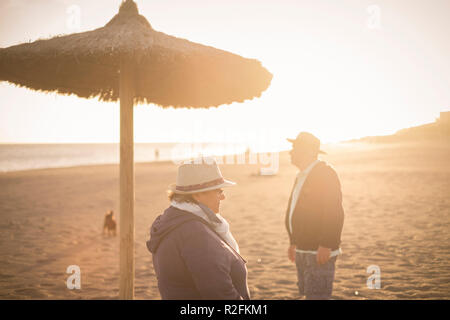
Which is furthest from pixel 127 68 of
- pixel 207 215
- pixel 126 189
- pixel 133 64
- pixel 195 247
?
pixel 195 247

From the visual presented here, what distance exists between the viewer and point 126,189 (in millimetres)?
3467

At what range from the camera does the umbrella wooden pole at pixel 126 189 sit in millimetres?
3428

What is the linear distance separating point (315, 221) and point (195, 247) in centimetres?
173

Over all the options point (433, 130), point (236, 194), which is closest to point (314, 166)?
point (236, 194)

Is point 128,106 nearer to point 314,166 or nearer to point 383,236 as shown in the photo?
point 314,166

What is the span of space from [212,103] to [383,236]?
18.8 ft

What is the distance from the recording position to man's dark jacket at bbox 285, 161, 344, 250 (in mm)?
3074

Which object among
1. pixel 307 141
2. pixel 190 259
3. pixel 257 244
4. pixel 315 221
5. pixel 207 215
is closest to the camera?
pixel 190 259

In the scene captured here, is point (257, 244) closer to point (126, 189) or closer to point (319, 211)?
point (319, 211)

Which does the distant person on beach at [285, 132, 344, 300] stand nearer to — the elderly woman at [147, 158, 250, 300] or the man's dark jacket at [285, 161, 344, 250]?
the man's dark jacket at [285, 161, 344, 250]

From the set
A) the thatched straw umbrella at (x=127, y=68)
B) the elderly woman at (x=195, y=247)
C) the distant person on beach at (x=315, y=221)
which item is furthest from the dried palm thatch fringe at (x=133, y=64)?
the elderly woman at (x=195, y=247)

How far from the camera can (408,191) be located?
14.3m

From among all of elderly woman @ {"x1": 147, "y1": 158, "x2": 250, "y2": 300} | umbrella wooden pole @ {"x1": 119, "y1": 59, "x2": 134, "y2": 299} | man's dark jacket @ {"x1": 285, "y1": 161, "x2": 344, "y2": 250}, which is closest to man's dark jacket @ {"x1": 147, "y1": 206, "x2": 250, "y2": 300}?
elderly woman @ {"x1": 147, "y1": 158, "x2": 250, "y2": 300}

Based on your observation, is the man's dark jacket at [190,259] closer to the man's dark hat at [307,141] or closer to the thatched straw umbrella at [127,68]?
the thatched straw umbrella at [127,68]
